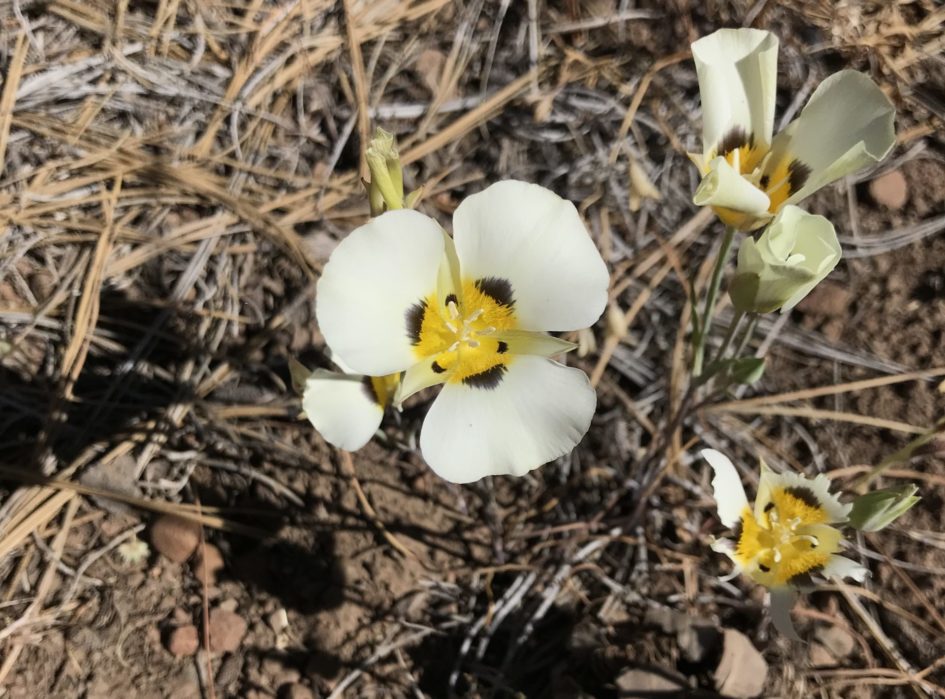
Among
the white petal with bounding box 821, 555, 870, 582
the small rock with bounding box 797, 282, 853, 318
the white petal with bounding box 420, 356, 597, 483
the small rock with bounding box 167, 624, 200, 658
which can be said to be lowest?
the small rock with bounding box 167, 624, 200, 658

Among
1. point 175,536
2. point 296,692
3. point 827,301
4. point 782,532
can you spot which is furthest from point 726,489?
point 175,536

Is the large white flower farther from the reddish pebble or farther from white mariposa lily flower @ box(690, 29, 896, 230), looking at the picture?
the reddish pebble

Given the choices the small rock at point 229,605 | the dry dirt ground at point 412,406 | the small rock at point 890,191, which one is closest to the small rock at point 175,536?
the dry dirt ground at point 412,406

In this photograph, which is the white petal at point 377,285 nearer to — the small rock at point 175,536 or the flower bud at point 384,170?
the flower bud at point 384,170

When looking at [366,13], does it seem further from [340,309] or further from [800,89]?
[340,309]

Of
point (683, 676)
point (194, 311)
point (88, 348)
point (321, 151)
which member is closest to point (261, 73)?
point (321, 151)

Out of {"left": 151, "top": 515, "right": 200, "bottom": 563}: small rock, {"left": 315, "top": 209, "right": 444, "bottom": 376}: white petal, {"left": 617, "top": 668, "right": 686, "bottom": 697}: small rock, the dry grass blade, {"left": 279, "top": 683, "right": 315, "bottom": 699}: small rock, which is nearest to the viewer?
{"left": 315, "top": 209, "right": 444, "bottom": 376}: white petal

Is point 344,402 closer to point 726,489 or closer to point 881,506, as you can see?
point 726,489

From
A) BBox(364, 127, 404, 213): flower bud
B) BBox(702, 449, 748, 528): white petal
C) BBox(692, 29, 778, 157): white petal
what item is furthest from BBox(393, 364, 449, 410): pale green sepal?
BBox(692, 29, 778, 157): white petal
